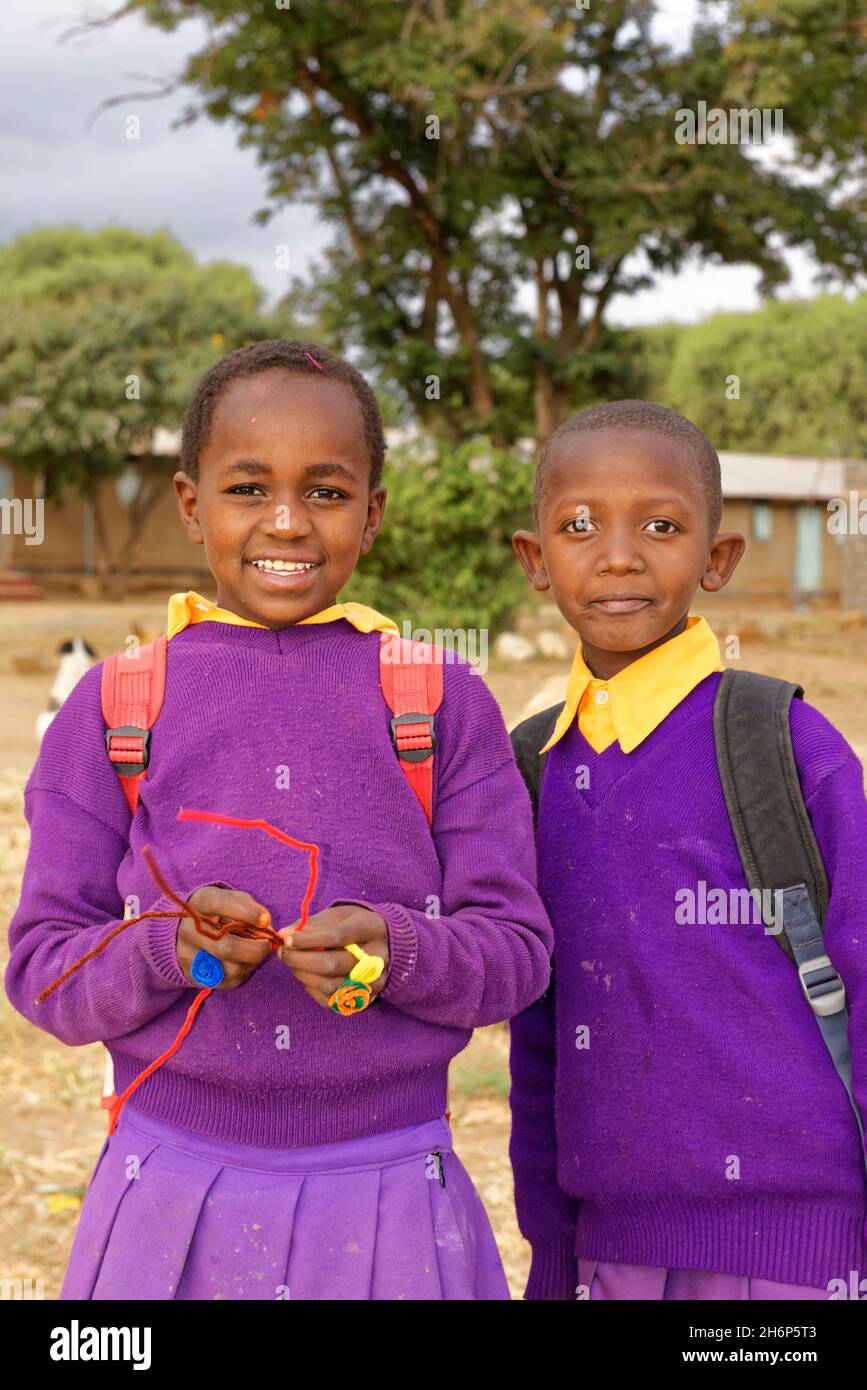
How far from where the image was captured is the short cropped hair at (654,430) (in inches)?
81.3

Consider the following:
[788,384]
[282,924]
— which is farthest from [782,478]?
[282,924]

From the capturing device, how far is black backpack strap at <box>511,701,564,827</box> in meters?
2.12

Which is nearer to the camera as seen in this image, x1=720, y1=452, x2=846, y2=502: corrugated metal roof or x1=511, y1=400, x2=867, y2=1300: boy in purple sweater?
x1=511, y1=400, x2=867, y2=1300: boy in purple sweater

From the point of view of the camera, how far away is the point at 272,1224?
165 cm

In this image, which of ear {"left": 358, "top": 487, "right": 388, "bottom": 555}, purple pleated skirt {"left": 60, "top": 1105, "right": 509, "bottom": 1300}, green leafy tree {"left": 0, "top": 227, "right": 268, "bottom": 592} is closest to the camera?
purple pleated skirt {"left": 60, "top": 1105, "right": 509, "bottom": 1300}

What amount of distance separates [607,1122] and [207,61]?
509 inches

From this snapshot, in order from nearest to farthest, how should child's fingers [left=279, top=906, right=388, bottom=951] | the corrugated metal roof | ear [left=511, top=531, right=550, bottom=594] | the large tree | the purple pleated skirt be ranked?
child's fingers [left=279, top=906, right=388, bottom=951]
the purple pleated skirt
ear [left=511, top=531, right=550, bottom=594]
the large tree
the corrugated metal roof

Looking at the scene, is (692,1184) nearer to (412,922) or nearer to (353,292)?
(412,922)

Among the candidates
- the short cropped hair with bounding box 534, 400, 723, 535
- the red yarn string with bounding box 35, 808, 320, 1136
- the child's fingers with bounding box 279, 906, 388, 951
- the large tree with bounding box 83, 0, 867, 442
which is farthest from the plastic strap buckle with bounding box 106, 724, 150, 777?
the large tree with bounding box 83, 0, 867, 442

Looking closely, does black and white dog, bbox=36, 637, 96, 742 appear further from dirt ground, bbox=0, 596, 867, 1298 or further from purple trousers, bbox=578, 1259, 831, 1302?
purple trousers, bbox=578, 1259, 831, 1302

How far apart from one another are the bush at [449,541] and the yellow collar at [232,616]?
11218mm

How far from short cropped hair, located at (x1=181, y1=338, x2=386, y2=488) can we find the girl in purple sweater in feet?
0.11

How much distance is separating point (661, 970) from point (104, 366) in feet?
70.8

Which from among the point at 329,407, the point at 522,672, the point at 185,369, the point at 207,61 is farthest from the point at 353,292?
the point at 329,407
